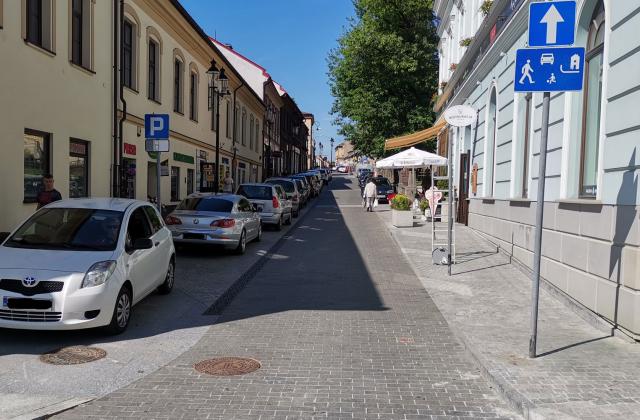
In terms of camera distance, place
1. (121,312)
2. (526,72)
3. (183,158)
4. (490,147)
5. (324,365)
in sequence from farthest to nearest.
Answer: (183,158), (490,147), (121,312), (324,365), (526,72)

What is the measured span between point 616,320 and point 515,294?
2.49 meters

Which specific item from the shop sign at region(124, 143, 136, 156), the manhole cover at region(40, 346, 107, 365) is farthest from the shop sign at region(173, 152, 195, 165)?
the manhole cover at region(40, 346, 107, 365)

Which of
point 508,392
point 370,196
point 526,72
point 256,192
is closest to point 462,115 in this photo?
point 526,72

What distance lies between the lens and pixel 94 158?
14797 mm

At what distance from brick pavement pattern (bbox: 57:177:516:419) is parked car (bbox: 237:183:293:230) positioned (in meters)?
8.48

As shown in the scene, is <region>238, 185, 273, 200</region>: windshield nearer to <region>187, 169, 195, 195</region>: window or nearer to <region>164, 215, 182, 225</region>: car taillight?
<region>187, 169, 195, 195</region>: window

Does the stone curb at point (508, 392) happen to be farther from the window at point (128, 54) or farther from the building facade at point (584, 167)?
the window at point (128, 54)

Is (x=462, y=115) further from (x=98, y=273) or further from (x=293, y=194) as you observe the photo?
(x=293, y=194)

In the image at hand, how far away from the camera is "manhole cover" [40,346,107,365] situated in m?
5.52

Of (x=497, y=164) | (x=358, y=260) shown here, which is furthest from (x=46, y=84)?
(x=497, y=164)

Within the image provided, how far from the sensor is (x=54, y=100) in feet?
41.4

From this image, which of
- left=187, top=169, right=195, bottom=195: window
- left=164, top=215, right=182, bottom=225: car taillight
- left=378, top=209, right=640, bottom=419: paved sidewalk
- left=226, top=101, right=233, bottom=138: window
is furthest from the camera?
left=226, top=101, right=233, bottom=138: window

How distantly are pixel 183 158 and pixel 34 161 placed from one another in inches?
426

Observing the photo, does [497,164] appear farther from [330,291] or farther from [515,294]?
[330,291]
